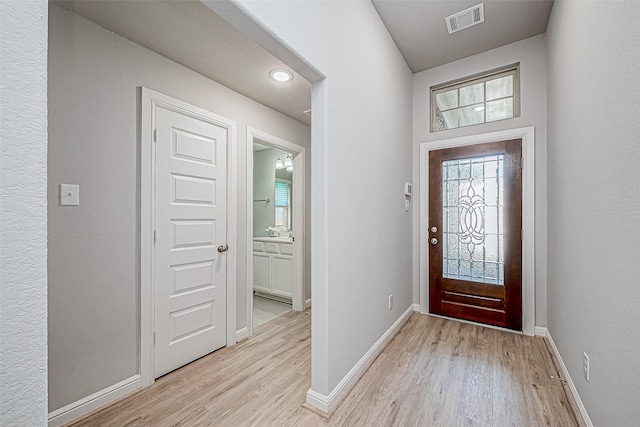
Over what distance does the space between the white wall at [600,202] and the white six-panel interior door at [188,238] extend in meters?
2.52

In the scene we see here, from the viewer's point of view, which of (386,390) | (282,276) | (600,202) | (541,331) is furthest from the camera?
(282,276)

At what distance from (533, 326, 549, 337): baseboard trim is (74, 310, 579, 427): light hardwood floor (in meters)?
0.11

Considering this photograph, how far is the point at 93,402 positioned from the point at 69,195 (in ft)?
4.15

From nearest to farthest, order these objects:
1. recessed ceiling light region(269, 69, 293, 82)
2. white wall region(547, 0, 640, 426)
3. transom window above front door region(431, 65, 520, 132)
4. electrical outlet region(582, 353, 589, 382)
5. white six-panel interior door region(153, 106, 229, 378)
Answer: white wall region(547, 0, 640, 426) → electrical outlet region(582, 353, 589, 382) → white six-panel interior door region(153, 106, 229, 378) → recessed ceiling light region(269, 69, 293, 82) → transom window above front door region(431, 65, 520, 132)

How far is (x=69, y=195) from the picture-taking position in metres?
1.67

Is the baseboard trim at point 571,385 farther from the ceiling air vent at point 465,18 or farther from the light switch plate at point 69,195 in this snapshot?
the light switch plate at point 69,195

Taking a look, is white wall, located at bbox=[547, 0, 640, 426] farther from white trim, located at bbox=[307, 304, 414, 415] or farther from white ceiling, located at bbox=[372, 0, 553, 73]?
white trim, located at bbox=[307, 304, 414, 415]

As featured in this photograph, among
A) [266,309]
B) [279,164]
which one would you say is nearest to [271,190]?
[279,164]

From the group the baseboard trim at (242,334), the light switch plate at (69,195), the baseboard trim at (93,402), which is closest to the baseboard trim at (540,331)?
the baseboard trim at (242,334)

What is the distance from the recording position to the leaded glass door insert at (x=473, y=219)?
287cm

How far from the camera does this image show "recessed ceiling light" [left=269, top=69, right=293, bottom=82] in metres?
2.41

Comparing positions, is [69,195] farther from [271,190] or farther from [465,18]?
[271,190]

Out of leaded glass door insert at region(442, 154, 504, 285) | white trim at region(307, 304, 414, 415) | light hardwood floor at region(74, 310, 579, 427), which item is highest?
leaded glass door insert at region(442, 154, 504, 285)

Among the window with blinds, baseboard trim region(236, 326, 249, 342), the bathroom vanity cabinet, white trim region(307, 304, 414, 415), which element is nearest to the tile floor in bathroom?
the bathroom vanity cabinet
